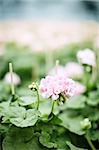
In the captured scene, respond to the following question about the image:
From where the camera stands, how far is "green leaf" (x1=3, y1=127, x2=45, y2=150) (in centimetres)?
103

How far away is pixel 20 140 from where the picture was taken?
1.04m

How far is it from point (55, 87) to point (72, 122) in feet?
1.04

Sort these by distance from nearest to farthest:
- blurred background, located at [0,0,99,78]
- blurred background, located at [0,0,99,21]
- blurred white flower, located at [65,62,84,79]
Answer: blurred white flower, located at [65,62,84,79]
blurred background, located at [0,0,99,78]
blurred background, located at [0,0,99,21]

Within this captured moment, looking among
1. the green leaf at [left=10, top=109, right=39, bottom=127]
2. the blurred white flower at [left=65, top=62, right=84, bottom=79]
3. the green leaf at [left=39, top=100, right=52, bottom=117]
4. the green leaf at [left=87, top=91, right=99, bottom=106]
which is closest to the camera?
the green leaf at [left=10, top=109, right=39, bottom=127]

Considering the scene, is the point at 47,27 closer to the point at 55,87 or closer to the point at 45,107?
the point at 45,107

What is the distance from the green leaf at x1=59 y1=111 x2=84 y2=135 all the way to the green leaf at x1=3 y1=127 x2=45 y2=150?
0.64 feet

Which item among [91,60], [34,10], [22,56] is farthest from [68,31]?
[91,60]

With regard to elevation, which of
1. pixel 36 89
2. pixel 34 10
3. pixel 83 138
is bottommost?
pixel 83 138

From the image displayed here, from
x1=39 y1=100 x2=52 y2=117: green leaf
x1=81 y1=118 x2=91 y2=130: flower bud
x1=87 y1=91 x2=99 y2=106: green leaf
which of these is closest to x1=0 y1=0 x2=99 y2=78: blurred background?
x1=87 y1=91 x2=99 y2=106: green leaf

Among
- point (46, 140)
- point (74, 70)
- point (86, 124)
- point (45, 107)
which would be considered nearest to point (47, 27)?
point (74, 70)

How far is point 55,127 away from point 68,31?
1938 mm

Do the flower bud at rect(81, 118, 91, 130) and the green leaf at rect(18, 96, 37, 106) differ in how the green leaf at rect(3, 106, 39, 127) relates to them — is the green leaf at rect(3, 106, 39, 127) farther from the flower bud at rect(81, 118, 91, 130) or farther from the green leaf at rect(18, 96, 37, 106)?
the flower bud at rect(81, 118, 91, 130)

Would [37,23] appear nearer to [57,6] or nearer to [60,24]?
[60,24]

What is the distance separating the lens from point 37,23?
3305mm
